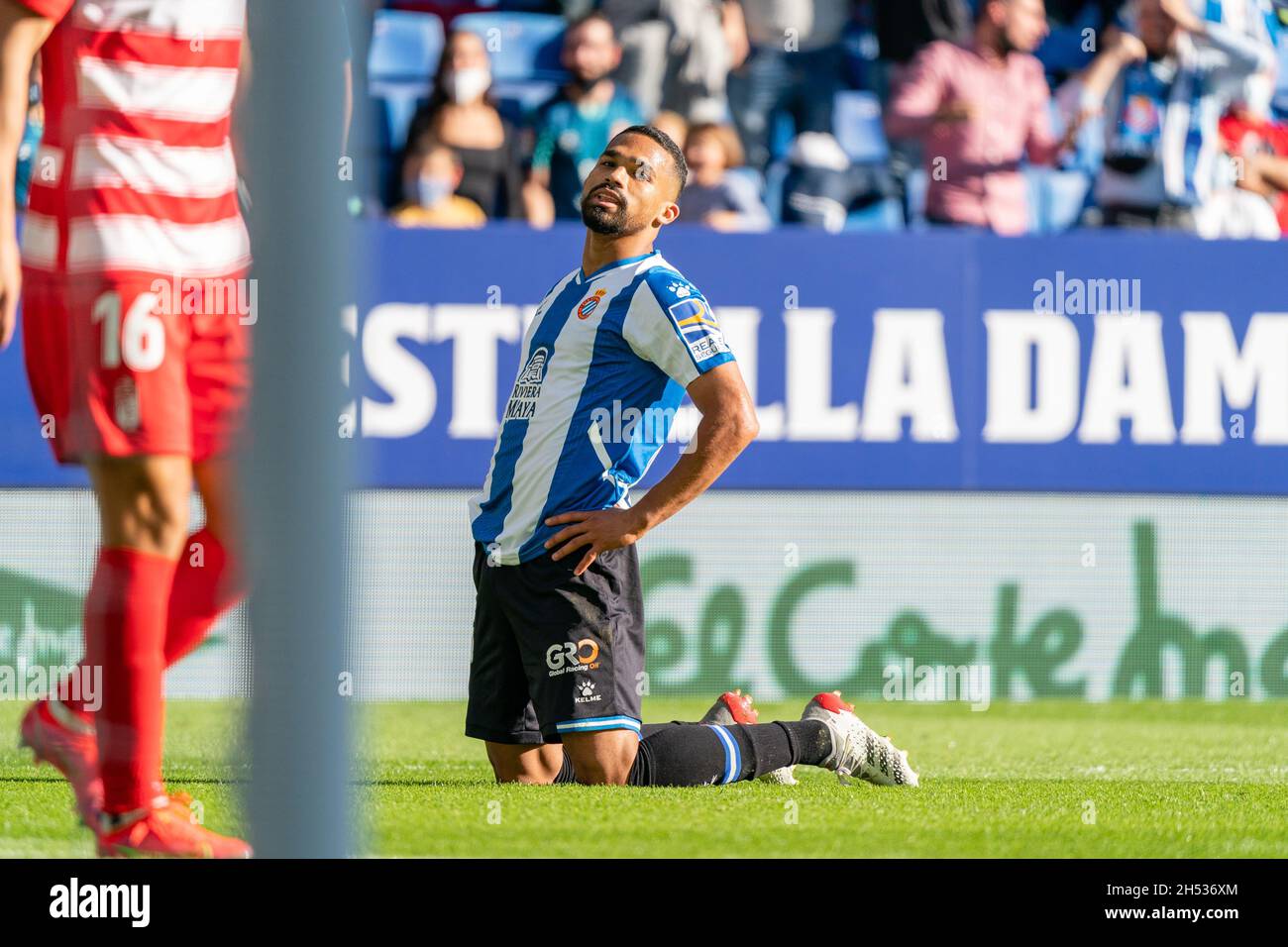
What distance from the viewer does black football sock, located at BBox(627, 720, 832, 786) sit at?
13.9 ft

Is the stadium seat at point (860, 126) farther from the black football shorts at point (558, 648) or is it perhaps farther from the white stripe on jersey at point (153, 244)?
the white stripe on jersey at point (153, 244)

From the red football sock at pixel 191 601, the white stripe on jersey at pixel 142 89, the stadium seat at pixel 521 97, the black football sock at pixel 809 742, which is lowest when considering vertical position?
the black football sock at pixel 809 742

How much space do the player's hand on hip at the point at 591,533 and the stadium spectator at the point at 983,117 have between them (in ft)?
14.5

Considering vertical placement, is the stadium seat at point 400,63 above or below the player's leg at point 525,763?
above

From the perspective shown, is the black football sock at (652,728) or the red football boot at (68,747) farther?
the black football sock at (652,728)

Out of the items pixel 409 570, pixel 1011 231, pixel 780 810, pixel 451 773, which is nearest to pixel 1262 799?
pixel 780 810

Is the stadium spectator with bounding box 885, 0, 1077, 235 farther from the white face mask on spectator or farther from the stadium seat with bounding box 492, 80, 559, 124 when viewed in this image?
the white face mask on spectator

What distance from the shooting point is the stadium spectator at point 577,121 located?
8.00 metres

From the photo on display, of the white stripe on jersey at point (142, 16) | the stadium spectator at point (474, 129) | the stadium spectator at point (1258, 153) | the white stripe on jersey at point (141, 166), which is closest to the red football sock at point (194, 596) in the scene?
the white stripe on jersey at point (141, 166)

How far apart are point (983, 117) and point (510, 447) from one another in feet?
15.2

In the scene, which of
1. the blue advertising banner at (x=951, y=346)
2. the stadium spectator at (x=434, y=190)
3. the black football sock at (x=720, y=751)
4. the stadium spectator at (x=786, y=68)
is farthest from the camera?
the stadium spectator at (x=786, y=68)

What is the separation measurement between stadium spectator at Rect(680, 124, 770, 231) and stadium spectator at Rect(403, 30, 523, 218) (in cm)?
75

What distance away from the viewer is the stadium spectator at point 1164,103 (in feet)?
27.3

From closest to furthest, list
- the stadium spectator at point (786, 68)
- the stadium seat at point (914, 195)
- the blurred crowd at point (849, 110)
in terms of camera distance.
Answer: the blurred crowd at point (849, 110) < the stadium seat at point (914, 195) < the stadium spectator at point (786, 68)
